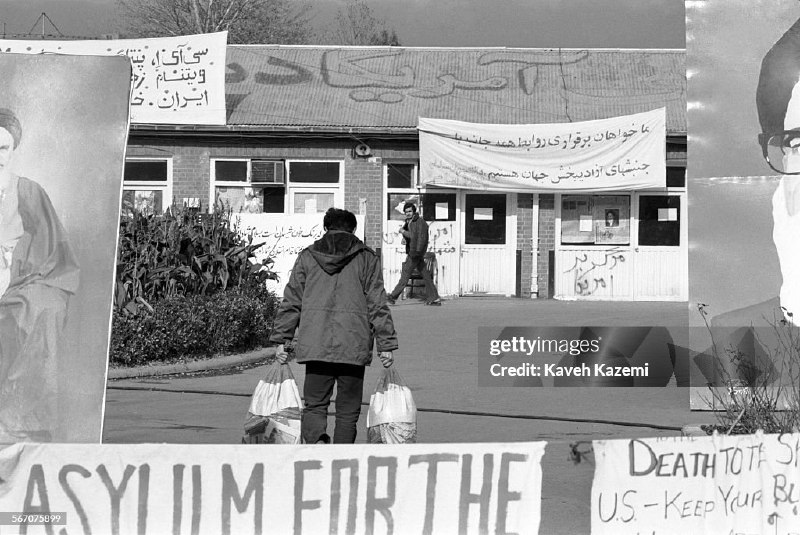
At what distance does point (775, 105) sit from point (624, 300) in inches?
541

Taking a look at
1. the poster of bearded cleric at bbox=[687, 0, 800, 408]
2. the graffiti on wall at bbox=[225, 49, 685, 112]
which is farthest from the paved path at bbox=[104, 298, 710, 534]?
the graffiti on wall at bbox=[225, 49, 685, 112]

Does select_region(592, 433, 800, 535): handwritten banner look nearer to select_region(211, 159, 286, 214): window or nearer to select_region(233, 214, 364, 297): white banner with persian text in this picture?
select_region(233, 214, 364, 297): white banner with persian text

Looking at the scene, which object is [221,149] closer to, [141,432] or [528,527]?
[141,432]

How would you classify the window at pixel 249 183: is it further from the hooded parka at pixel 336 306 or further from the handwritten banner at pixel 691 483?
the handwritten banner at pixel 691 483

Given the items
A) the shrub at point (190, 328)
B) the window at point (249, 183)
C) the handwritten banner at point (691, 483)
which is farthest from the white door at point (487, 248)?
the handwritten banner at point (691, 483)

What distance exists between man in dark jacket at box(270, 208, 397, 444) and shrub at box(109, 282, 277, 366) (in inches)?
239

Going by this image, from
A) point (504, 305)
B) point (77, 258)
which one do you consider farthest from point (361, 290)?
point (504, 305)

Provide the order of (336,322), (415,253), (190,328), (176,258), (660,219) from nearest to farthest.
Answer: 1. (336,322)
2. (190,328)
3. (176,258)
4. (415,253)
5. (660,219)

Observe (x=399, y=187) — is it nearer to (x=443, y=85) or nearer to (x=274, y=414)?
(x=443, y=85)

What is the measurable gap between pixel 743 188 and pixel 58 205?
5.35m

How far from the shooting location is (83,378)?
634 cm

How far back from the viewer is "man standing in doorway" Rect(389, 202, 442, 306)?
2020cm

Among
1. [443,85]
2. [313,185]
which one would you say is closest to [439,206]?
[313,185]

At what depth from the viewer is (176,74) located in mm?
22297
